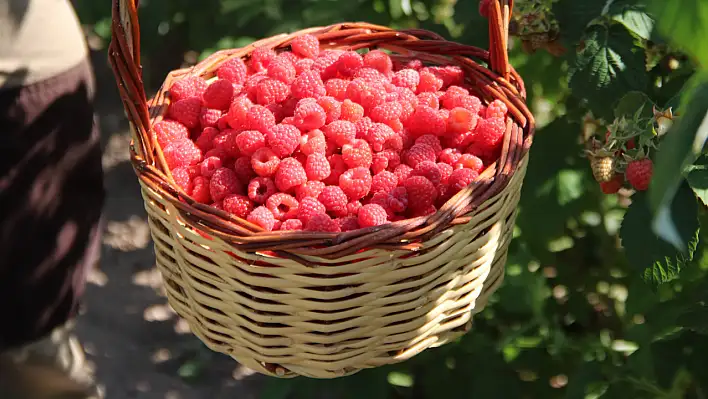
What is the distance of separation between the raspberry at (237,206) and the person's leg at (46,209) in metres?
0.62

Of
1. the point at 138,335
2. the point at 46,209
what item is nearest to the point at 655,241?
the point at 46,209

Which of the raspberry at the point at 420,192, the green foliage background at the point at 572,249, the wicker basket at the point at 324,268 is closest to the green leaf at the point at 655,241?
the green foliage background at the point at 572,249

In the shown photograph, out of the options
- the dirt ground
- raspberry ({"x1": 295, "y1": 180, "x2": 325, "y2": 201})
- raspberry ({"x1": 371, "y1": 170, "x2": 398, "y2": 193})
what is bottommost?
the dirt ground

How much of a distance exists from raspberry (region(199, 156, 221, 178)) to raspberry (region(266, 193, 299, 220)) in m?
0.11

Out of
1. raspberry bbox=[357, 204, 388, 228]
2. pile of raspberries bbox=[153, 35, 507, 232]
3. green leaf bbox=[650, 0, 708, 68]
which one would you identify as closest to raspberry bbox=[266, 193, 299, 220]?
pile of raspberries bbox=[153, 35, 507, 232]

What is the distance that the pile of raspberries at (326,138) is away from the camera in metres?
0.99

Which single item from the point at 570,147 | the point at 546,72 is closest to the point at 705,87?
the point at 570,147

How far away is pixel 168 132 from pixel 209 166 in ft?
0.32

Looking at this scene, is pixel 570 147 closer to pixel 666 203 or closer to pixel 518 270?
pixel 518 270

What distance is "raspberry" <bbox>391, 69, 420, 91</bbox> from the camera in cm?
118

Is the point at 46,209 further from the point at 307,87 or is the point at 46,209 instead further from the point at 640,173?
the point at 640,173

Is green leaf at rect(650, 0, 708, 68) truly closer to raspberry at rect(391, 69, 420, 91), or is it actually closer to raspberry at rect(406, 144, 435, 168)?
raspberry at rect(406, 144, 435, 168)

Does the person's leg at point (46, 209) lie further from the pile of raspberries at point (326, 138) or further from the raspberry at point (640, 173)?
the raspberry at point (640, 173)

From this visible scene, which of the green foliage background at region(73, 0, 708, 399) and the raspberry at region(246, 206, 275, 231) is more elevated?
the raspberry at region(246, 206, 275, 231)
